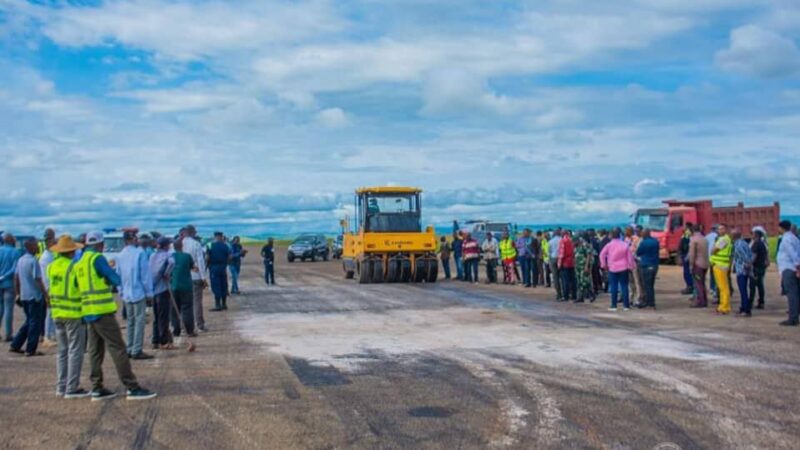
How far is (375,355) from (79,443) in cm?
539

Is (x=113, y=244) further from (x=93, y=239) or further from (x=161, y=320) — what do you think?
(x=93, y=239)

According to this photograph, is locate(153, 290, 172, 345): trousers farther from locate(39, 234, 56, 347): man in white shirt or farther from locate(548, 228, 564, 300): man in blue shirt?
locate(548, 228, 564, 300): man in blue shirt

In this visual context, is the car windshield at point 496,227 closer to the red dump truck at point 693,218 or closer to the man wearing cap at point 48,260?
the red dump truck at point 693,218

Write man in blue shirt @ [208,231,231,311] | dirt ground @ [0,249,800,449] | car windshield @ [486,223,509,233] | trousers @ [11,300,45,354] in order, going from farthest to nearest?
Answer: car windshield @ [486,223,509,233] → man in blue shirt @ [208,231,231,311] → trousers @ [11,300,45,354] → dirt ground @ [0,249,800,449]

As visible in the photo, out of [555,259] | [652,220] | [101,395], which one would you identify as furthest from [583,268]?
[652,220]

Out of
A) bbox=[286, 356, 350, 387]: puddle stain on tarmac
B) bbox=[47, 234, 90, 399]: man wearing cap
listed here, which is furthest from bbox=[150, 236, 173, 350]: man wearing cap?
bbox=[47, 234, 90, 399]: man wearing cap

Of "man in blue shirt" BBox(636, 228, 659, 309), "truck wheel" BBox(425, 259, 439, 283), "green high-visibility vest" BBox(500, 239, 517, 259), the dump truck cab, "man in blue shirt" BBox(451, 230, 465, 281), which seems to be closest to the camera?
"man in blue shirt" BBox(636, 228, 659, 309)

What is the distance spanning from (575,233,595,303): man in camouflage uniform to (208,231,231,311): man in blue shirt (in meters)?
8.41

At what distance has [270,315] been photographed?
63.4 feet

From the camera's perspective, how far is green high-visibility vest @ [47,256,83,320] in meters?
9.60

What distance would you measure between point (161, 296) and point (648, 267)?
1054 cm

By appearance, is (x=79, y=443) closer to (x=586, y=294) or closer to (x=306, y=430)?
(x=306, y=430)

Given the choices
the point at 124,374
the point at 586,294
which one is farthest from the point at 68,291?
the point at 586,294

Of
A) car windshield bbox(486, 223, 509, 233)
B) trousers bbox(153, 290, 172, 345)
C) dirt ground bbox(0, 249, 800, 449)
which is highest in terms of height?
car windshield bbox(486, 223, 509, 233)
